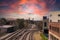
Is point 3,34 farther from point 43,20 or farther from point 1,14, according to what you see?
point 43,20

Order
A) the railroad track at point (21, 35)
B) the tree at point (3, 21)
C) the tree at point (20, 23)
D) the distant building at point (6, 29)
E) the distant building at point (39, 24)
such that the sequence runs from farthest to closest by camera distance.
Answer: the distant building at point (39, 24) → the tree at point (20, 23) → the tree at point (3, 21) → the distant building at point (6, 29) → the railroad track at point (21, 35)

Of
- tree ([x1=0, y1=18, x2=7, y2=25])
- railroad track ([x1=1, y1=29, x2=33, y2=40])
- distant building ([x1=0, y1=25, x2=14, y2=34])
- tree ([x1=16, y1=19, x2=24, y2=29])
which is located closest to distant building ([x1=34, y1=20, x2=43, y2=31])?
railroad track ([x1=1, y1=29, x2=33, y2=40])

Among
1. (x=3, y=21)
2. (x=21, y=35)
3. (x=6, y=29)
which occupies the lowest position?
(x=21, y=35)

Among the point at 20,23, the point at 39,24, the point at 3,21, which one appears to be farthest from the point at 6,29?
the point at 39,24

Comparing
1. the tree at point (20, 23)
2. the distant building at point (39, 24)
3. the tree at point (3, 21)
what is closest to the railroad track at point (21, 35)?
the tree at point (20, 23)

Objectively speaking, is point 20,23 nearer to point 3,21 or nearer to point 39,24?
point 3,21

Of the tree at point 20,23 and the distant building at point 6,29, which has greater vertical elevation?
the tree at point 20,23

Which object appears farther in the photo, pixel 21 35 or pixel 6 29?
pixel 6 29

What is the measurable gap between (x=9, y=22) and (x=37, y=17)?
227 cm

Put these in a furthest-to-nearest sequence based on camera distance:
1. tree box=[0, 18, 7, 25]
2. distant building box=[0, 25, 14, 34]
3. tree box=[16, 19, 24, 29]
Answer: tree box=[16, 19, 24, 29] < tree box=[0, 18, 7, 25] < distant building box=[0, 25, 14, 34]

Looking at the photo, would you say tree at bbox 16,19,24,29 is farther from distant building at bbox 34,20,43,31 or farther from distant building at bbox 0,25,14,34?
distant building at bbox 34,20,43,31

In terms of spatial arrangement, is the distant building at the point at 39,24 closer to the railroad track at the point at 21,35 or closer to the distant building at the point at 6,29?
the railroad track at the point at 21,35

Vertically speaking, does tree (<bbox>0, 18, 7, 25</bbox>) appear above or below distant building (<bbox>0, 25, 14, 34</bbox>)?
above

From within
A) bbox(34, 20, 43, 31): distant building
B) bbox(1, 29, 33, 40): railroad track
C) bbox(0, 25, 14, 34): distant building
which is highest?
bbox(34, 20, 43, 31): distant building
